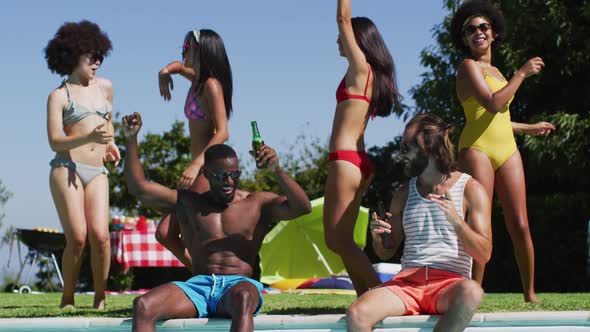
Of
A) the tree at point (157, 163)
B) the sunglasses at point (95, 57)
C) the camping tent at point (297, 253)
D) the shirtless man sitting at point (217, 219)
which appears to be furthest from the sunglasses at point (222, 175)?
the tree at point (157, 163)

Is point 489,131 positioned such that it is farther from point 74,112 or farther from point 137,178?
point 74,112

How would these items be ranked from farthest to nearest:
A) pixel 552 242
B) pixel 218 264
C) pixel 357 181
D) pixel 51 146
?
pixel 552 242, pixel 51 146, pixel 357 181, pixel 218 264

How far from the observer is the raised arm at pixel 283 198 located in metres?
4.69

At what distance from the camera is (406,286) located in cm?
458

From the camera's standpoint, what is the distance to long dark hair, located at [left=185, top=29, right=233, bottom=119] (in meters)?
5.88

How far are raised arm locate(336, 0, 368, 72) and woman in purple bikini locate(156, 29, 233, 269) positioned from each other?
0.88 metres

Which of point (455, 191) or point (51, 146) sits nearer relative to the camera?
point (455, 191)

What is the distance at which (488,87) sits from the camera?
603cm

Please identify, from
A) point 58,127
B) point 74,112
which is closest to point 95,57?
point 74,112

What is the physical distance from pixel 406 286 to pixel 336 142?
1.31m

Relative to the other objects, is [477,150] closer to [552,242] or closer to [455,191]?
[455,191]

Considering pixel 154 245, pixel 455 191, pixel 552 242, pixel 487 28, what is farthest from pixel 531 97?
pixel 455 191

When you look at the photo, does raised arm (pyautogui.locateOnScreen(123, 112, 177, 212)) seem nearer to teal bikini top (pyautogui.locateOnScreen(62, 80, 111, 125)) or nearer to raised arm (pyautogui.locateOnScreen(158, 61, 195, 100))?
raised arm (pyautogui.locateOnScreen(158, 61, 195, 100))

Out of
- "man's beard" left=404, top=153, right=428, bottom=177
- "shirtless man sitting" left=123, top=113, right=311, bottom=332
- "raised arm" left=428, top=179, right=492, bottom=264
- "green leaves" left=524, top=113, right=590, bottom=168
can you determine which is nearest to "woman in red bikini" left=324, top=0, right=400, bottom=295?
"shirtless man sitting" left=123, top=113, right=311, bottom=332
